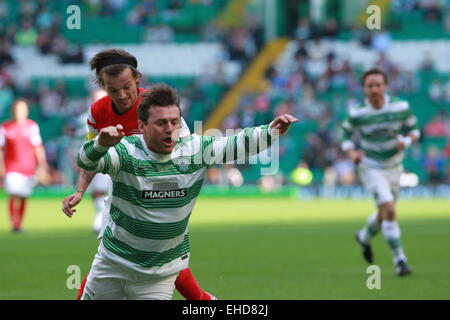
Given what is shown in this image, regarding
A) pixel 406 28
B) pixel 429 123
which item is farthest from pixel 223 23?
pixel 429 123

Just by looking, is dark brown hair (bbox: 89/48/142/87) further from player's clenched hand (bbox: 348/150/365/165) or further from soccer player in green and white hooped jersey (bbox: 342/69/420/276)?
soccer player in green and white hooped jersey (bbox: 342/69/420/276)

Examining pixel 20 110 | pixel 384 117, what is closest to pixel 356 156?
pixel 384 117

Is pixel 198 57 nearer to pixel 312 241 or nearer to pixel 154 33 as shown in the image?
pixel 154 33

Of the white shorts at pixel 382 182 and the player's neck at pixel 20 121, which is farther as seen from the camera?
the player's neck at pixel 20 121

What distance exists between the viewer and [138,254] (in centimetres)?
632

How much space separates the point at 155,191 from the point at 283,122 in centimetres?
90

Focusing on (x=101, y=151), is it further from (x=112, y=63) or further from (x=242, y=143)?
(x=112, y=63)

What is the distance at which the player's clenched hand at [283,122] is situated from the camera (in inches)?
242

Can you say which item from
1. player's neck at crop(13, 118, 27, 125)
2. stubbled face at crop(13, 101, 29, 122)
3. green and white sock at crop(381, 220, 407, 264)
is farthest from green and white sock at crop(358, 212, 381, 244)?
player's neck at crop(13, 118, 27, 125)

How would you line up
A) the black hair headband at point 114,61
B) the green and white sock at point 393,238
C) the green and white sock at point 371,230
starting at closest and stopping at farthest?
1. the black hair headband at point 114,61
2. the green and white sock at point 393,238
3. the green and white sock at point 371,230

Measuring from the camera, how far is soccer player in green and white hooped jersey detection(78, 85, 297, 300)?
6.19 metres

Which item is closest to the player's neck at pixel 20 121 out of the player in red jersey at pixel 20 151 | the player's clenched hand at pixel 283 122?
the player in red jersey at pixel 20 151

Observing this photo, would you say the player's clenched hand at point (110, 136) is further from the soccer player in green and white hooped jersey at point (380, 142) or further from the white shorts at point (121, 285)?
the soccer player in green and white hooped jersey at point (380, 142)

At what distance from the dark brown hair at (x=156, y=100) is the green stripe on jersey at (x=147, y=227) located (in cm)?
63
